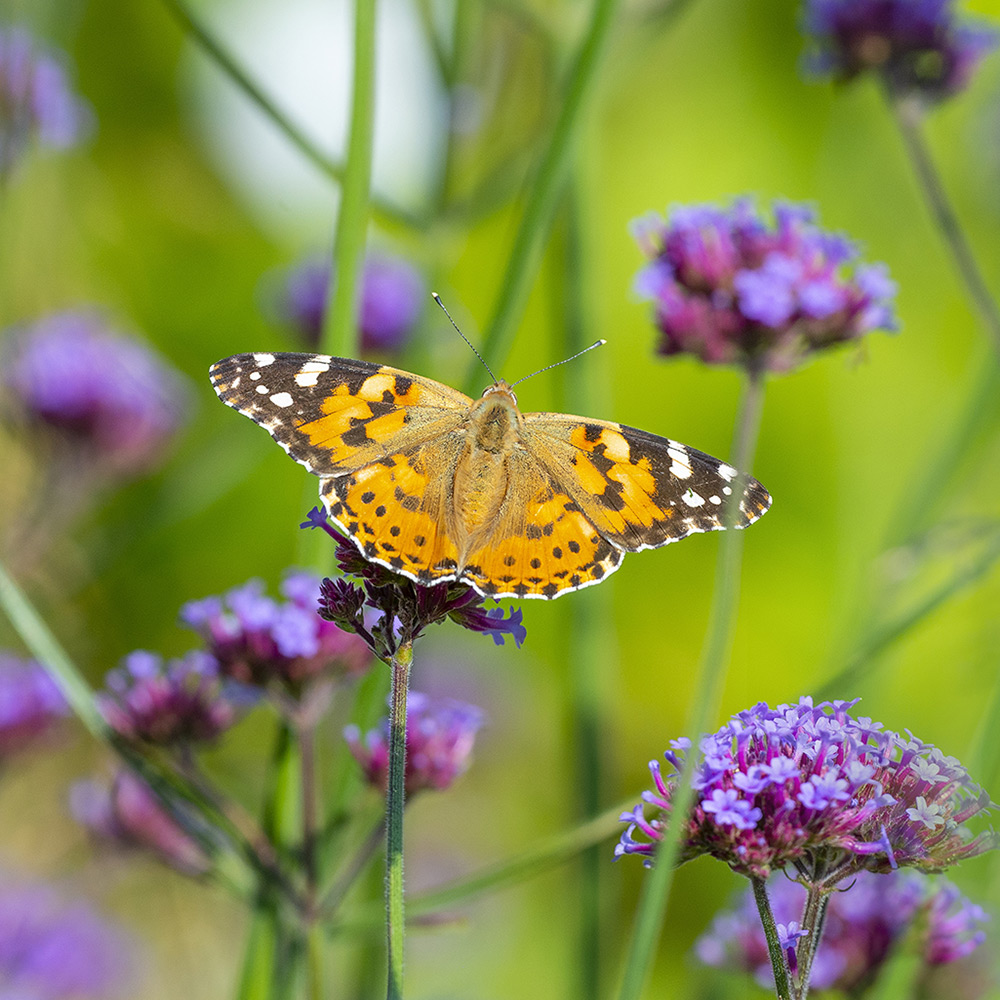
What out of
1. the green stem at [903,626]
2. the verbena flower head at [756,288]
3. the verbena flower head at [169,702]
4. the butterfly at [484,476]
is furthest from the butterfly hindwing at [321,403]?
the green stem at [903,626]

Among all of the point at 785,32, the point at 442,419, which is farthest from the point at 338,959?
the point at 785,32

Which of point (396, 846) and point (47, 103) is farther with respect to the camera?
point (47, 103)

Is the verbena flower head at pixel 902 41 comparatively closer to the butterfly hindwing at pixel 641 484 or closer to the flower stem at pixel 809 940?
the butterfly hindwing at pixel 641 484

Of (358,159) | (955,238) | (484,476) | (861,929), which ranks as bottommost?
(861,929)

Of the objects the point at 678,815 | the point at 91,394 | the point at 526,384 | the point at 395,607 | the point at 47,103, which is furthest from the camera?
the point at 526,384

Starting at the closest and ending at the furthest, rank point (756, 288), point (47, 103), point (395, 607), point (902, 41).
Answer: point (395, 607)
point (756, 288)
point (902, 41)
point (47, 103)

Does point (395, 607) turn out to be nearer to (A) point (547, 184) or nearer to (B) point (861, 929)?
(A) point (547, 184)

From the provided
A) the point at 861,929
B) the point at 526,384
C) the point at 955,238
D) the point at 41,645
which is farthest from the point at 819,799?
the point at 526,384
